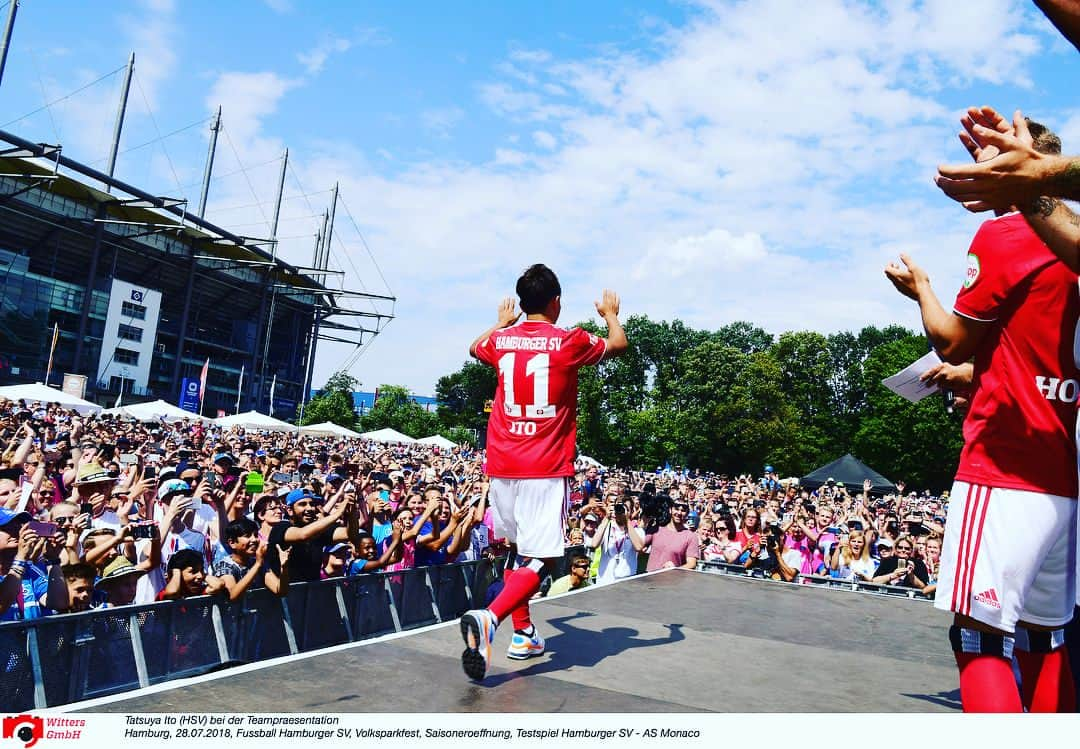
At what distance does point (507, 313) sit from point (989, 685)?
119 inches

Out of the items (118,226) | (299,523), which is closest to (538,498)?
(299,523)

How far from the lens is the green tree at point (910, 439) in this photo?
5072 cm

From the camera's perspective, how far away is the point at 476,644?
3.18 m

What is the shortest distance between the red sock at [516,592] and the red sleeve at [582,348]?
3.64ft

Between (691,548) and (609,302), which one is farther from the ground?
(609,302)

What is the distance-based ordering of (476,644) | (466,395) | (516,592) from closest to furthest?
(476,644) < (516,592) < (466,395)

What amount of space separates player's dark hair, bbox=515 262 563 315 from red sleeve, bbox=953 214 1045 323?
7.54ft

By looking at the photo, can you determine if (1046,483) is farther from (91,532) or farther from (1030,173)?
(91,532)

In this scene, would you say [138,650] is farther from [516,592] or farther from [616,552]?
[616,552]

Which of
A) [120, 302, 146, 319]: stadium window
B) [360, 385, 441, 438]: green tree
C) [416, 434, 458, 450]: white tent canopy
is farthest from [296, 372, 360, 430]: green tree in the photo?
[416, 434, 458, 450]: white tent canopy

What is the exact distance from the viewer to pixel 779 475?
59.0 metres

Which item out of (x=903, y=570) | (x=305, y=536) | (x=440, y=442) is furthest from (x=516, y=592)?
(x=440, y=442)

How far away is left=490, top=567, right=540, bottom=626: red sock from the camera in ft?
12.2

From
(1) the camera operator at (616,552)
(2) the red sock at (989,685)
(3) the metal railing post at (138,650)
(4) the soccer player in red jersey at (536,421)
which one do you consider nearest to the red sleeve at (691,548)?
(1) the camera operator at (616,552)
